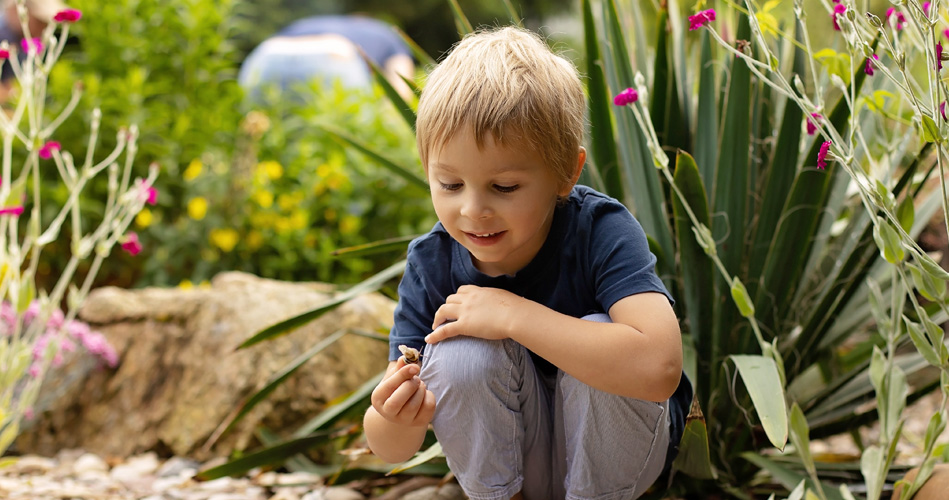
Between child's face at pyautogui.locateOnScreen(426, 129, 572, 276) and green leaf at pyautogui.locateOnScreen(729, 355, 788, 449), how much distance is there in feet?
1.53

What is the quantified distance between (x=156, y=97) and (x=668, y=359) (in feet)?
11.7

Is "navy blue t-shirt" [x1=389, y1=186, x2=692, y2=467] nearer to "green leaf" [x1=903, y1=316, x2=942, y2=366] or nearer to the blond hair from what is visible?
the blond hair

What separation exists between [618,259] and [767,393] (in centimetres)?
35

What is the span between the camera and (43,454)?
2.67 metres

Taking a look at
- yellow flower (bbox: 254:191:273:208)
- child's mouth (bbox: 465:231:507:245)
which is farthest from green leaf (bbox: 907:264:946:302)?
yellow flower (bbox: 254:191:273:208)

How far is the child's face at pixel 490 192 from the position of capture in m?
1.26

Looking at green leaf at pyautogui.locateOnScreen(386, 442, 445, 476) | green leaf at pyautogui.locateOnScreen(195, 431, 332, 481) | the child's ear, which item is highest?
the child's ear

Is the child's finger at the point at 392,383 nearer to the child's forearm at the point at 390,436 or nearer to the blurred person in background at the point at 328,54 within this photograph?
the child's forearm at the point at 390,436

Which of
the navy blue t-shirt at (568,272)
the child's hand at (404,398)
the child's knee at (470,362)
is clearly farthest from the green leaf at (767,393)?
the child's hand at (404,398)

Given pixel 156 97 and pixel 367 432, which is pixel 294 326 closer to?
pixel 367 432

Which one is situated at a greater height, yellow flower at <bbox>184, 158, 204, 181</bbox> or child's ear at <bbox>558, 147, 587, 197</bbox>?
child's ear at <bbox>558, 147, 587, 197</bbox>

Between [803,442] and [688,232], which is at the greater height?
[688,232]

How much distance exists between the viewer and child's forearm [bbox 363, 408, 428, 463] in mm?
1391

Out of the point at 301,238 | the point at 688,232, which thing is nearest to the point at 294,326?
the point at 688,232
